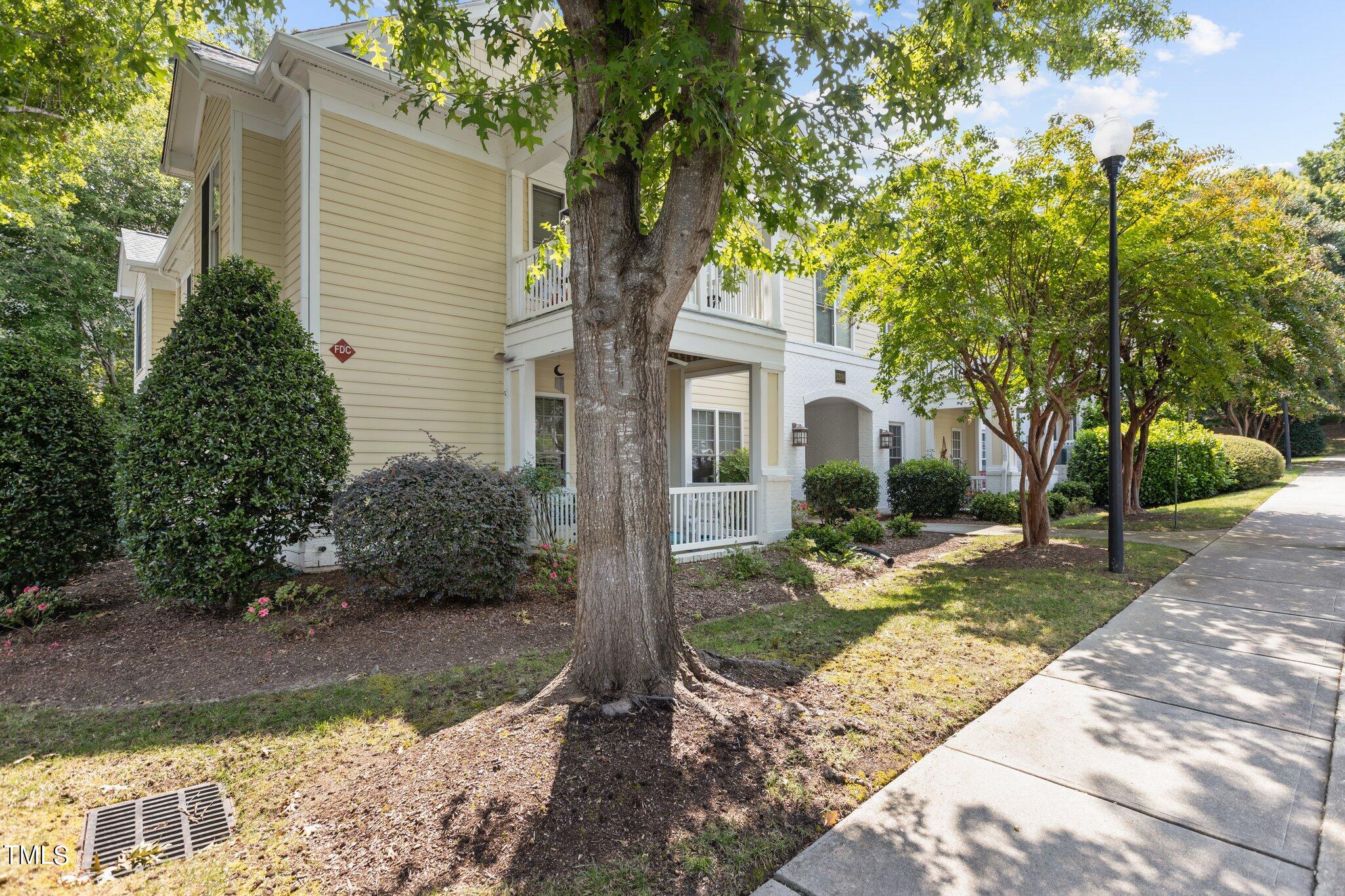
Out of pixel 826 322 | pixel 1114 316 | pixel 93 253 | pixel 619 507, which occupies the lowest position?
pixel 619 507

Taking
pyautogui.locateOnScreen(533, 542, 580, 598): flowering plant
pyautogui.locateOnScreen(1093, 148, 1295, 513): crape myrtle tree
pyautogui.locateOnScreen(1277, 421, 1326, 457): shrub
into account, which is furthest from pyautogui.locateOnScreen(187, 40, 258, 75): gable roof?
pyautogui.locateOnScreen(1277, 421, 1326, 457): shrub

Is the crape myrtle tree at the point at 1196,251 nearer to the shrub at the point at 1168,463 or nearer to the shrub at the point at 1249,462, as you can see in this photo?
the shrub at the point at 1168,463

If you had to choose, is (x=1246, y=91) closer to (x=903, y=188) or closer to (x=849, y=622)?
(x=903, y=188)


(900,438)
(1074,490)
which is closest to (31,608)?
(900,438)

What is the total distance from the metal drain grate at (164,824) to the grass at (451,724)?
0.06 meters

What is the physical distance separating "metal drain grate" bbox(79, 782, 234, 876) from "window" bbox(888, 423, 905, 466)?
15082mm

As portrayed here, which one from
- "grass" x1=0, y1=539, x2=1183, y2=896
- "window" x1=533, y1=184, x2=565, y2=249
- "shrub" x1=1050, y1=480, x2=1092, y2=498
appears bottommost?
"grass" x1=0, y1=539, x2=1183, y2=896

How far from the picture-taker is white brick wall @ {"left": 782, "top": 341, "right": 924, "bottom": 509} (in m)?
13.1

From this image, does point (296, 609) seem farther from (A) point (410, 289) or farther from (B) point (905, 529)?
(B) point (905, 529)

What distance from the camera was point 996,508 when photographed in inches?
520

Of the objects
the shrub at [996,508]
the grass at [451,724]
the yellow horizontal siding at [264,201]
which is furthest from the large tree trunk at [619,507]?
the shrub at [996,508]

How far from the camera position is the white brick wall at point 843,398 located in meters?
13.1

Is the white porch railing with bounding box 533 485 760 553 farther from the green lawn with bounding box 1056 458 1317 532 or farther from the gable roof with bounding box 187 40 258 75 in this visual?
the gable roof with bounding box 187 40 258 75

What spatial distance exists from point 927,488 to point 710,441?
4.89 meters
